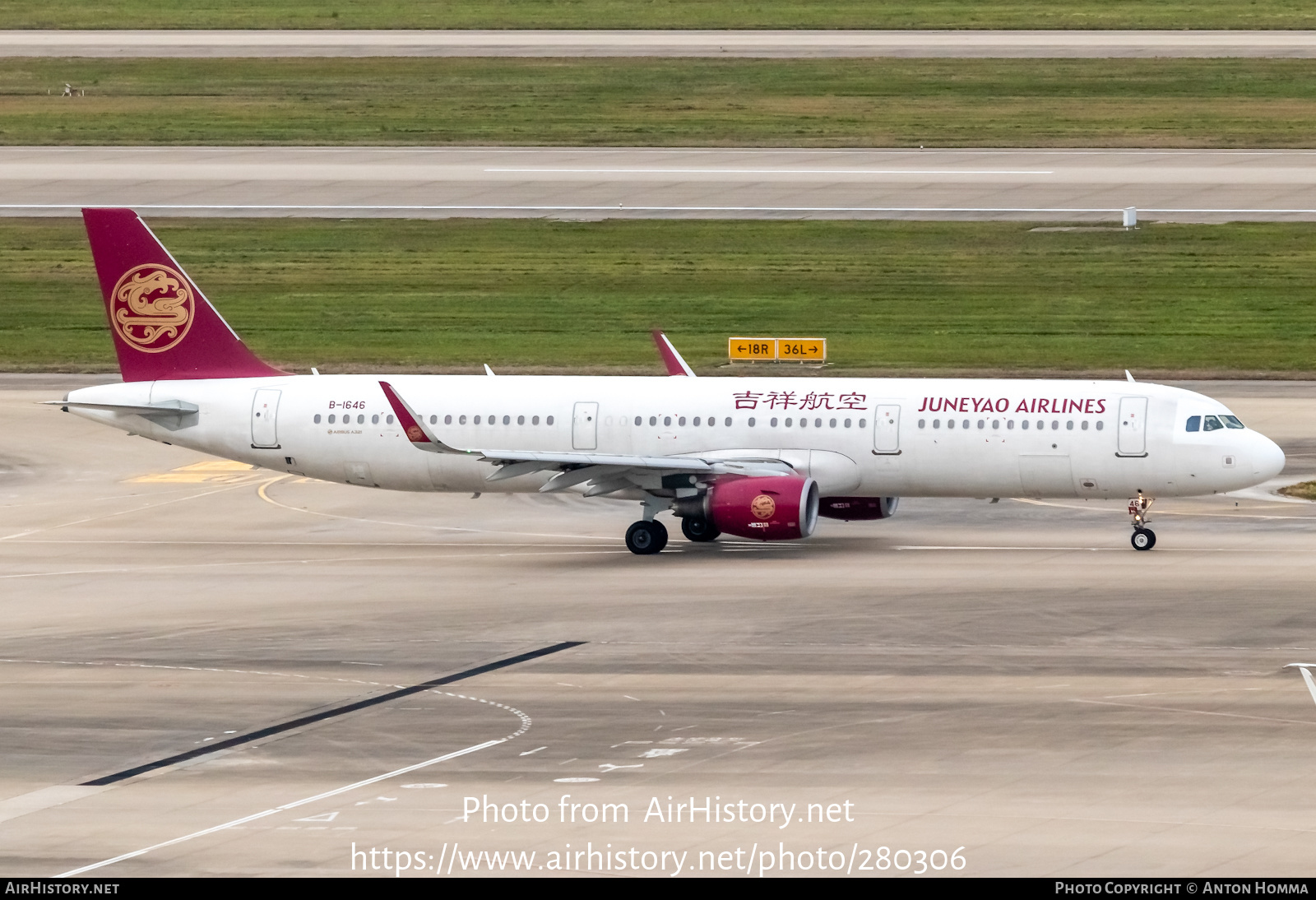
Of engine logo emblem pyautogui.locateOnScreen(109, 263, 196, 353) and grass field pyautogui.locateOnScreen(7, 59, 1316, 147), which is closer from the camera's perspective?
engine logo emblem pyautogui.locateOnScreen(109, 263, 196, 353)

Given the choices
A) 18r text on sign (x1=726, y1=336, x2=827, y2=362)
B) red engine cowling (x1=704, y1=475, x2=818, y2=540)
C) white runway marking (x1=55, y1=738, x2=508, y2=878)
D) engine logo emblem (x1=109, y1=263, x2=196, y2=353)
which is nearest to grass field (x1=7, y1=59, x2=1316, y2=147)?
18r text on sign (x1=726, y1=336, x2=827, y2=362)

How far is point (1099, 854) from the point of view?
82.8 ft

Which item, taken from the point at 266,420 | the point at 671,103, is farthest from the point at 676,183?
the point at 266,420

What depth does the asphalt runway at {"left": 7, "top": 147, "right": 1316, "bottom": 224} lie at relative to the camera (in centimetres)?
9375

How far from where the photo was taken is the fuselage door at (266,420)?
165 feet

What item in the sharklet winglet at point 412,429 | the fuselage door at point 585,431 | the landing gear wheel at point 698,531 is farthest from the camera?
the landing gear wheel at point 698,531

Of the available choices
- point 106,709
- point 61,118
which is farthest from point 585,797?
point 61,118

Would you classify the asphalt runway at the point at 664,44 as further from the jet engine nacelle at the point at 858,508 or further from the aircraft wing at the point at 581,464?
the aircraft wing at the point at 581,464

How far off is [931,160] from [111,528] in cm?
5891

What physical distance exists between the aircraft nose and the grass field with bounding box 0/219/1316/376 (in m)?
23.4

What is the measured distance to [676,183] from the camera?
99.2 metres

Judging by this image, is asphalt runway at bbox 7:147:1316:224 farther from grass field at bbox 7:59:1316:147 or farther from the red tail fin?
the red tail fin

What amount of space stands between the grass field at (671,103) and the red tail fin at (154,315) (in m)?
58.4

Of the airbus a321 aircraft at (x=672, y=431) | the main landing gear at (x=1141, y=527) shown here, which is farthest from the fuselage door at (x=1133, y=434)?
the main landing gear at (x=1141, y=527)
